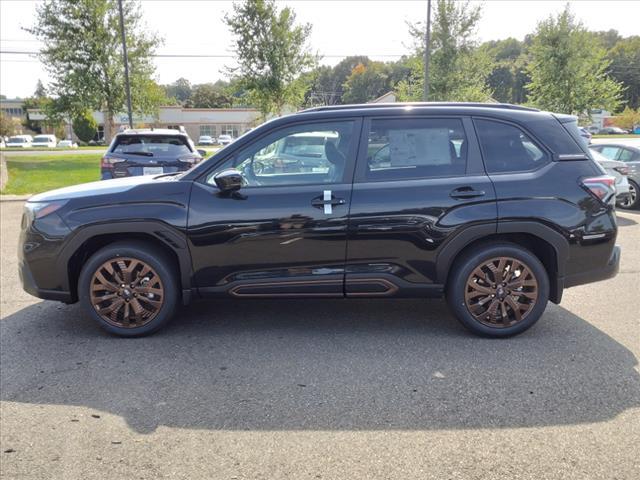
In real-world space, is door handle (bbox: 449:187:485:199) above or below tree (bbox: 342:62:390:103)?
below

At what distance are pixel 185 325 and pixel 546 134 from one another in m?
3.45

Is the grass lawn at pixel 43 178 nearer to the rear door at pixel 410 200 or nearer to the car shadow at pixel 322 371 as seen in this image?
the car shadow at pixel 322 371

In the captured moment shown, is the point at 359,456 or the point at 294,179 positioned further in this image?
the point at 294,179

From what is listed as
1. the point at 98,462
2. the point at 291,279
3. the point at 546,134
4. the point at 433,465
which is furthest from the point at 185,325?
the point at 546,134

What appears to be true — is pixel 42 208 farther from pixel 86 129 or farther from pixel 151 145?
pixel 86 129

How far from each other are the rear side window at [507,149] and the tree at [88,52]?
2593cm

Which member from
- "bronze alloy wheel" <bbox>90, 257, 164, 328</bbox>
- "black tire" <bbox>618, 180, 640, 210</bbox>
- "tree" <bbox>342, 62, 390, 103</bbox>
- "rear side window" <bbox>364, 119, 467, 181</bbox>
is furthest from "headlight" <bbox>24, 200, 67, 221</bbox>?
"tree" <bbox>342, 62, 390, 103</bbox>

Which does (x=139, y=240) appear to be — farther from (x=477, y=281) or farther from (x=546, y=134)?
(x=546, y=134)

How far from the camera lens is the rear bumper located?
4.27 m

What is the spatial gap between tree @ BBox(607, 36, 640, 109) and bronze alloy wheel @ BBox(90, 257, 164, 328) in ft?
305

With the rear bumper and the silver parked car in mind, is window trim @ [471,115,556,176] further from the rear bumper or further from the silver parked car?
the silver parked car

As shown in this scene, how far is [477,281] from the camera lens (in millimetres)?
4227

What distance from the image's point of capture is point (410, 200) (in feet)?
13.5

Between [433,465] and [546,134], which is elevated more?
[546,134]
